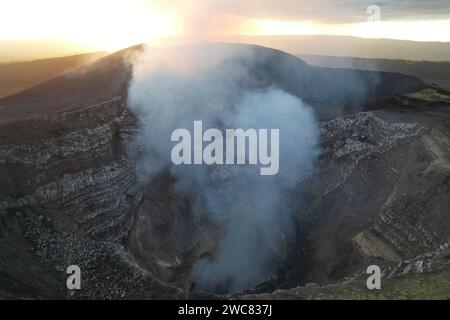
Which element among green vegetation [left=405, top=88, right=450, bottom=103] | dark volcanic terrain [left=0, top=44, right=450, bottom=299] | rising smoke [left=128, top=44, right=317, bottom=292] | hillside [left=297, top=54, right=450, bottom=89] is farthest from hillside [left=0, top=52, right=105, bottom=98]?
hillside [left=297, top=54, right=450, bottom=89]

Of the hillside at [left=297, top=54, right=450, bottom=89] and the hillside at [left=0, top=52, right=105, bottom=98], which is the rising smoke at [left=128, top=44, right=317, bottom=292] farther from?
the hillside at [left=297, top=54, right=450, bottom=89]

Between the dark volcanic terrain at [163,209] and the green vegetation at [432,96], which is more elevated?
the green vegetation at [432,96]

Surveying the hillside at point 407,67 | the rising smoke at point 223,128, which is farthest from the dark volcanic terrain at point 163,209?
the hillside at point 407,67

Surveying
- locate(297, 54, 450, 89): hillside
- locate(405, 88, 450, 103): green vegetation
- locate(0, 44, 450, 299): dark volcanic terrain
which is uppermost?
locate(297, 54, 450, 89): hillside

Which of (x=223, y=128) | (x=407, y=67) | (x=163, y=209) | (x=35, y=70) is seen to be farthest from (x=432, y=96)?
(x=35, y=70)

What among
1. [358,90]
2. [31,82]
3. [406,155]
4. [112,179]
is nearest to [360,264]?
[406,155]

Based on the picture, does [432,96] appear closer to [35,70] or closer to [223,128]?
[223,128]

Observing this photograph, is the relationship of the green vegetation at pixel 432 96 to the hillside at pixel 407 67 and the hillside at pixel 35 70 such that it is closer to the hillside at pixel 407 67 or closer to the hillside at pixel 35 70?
the hillside at pixel 407 67
